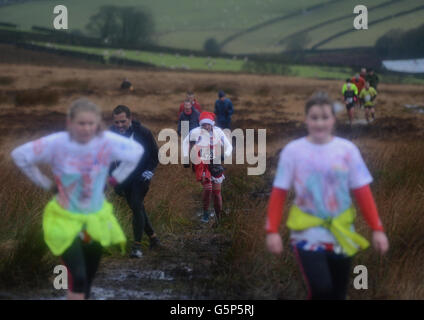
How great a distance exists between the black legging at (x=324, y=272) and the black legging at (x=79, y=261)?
1.49 metres

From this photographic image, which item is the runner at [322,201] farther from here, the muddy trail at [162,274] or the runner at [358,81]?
the runner at [358,81]

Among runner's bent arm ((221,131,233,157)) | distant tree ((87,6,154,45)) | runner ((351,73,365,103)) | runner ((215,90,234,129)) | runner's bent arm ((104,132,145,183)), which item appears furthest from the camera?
distant tree ((87,6,154,45))

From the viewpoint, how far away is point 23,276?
18.1 feet

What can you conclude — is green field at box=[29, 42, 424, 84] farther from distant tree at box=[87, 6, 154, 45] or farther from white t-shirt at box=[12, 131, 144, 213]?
white t-shirt at box=[12, 131, 144, 213]

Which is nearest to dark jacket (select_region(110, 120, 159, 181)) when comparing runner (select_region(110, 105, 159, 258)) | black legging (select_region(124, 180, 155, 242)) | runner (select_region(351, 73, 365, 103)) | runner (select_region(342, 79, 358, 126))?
runner (select_region(110, 105, 159, 258))

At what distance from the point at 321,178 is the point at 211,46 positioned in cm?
8522

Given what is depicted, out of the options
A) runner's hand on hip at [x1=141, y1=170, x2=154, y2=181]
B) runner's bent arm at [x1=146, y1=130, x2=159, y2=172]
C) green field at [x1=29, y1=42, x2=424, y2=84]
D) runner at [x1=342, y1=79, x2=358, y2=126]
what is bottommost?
runner's hand on hip at [x1=141, y1=170, x2=154, y2=181]

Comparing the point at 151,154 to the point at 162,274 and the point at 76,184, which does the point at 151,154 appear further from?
the point at 76,184

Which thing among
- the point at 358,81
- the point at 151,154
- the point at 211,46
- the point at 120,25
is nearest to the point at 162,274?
the point at 151,154

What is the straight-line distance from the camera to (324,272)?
3.79 metres

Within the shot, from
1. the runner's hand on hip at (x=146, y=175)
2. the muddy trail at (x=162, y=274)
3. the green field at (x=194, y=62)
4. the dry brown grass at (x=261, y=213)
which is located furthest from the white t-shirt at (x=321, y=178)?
the green field at (x=194, y=62)

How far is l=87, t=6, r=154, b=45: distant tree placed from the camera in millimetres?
84375

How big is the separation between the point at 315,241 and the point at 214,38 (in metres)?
87.7

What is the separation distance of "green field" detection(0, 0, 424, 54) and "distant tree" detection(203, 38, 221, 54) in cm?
112
